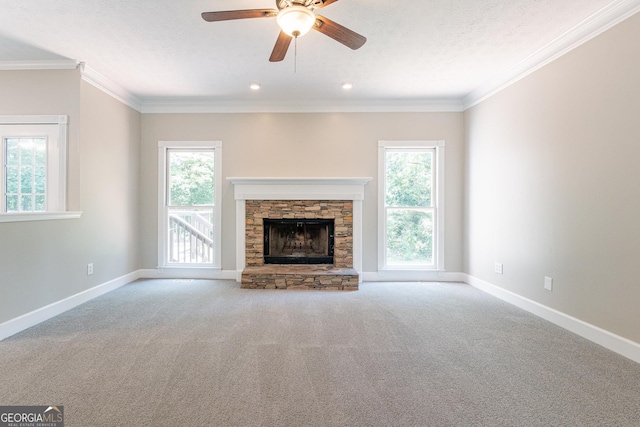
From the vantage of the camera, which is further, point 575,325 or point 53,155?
point 53,155

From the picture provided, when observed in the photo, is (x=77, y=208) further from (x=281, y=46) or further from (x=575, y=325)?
(x=575, y=325)

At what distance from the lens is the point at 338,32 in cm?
211

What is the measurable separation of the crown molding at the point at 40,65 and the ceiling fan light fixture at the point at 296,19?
2.90m

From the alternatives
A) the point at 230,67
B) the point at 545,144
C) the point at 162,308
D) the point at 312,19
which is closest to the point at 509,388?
the point at 545,144

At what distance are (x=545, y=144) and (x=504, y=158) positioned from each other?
0.63 metres

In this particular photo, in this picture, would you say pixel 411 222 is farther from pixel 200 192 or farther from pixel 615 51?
pixel 200 192

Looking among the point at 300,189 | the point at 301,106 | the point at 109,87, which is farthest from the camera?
the point at 301,106

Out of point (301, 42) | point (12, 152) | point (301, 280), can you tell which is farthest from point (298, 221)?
point (12, 152)

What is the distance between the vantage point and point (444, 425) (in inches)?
62.6

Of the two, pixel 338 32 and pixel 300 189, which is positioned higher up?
pixel 338 32

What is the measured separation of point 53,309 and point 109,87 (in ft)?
8.99

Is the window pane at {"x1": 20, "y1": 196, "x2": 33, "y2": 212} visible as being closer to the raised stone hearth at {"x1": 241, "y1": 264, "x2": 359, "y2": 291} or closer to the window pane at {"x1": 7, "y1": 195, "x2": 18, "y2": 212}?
the window pane at {"x1": 7, "y1": 195, "x2": 18, "y2": 212}

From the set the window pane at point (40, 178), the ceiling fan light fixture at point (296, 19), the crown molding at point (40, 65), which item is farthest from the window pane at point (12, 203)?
the ceiling fan light fixture at point (296, 19)

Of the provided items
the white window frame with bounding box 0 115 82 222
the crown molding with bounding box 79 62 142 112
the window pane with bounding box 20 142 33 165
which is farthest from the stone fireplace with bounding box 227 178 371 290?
the window pane with bounding box 20 142 33 165
